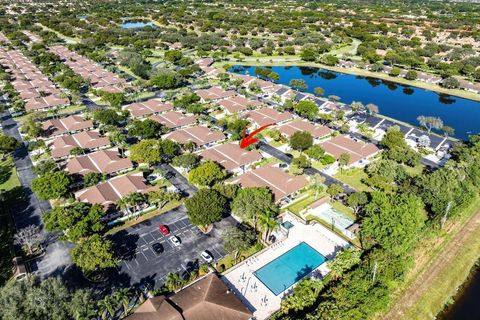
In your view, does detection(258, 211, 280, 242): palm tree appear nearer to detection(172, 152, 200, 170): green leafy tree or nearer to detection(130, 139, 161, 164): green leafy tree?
detection(172, 152, 200, 170): green leafy tree

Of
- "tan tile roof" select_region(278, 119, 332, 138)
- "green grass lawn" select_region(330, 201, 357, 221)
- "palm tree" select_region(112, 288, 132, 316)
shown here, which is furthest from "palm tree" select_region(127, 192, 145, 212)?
"tan tile roof" select_region(278, 119, 332, 138)

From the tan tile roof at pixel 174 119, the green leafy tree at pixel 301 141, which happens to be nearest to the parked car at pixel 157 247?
the green leafy tree at pixel 301 141

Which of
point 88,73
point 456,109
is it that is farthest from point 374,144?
point 88,73

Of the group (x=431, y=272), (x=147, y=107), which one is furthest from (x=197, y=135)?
(x=431, y=272)

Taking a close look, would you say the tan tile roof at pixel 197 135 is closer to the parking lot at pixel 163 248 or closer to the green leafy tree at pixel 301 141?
the green leafy tree at pixel 301 141

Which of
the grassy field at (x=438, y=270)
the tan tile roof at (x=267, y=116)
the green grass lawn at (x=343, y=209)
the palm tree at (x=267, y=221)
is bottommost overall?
the tan tile roof at (x=267, y=116)

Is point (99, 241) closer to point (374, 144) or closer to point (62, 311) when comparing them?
point (62, 311)

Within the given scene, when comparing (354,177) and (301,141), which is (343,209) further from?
(301,141)
